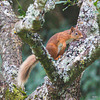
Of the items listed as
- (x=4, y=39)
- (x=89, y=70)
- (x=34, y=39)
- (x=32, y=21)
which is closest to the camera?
(x=32, y=21)

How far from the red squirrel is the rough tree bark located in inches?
6.0

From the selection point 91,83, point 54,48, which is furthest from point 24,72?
point 91,83

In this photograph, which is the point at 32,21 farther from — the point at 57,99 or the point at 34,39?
the point at 57,99

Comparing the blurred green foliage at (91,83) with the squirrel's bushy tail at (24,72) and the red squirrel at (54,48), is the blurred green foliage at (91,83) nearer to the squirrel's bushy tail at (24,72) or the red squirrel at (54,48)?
the red squirrel at (54,48)

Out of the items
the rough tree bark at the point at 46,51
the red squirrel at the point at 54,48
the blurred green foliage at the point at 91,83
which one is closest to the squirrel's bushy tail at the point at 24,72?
the red squirrel at the point at 54,48

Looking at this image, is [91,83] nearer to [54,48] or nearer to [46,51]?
[54,48]

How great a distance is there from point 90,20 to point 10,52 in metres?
1.01

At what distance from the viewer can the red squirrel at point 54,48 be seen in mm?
2190

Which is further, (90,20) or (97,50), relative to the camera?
(90,20)

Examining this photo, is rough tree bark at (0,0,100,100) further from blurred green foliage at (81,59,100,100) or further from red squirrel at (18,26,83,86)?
blurred green foliage at (81,59,100,100)

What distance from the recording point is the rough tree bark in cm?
130

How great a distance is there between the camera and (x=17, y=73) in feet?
7.74

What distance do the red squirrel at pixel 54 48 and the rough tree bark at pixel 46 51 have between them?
0.50 ft

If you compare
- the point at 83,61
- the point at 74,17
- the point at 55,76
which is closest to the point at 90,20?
the point at 83,61
